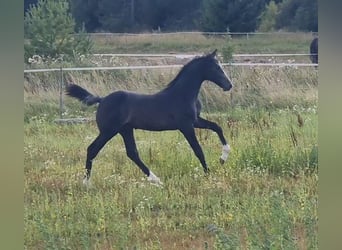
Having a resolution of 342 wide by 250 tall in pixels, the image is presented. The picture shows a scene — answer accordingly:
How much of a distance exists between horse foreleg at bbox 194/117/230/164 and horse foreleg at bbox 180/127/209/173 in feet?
0.23

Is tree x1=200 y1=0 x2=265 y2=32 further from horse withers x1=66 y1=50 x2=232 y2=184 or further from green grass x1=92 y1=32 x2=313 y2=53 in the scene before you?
horse withers x1=66 y1=50 x2=232 y2=184

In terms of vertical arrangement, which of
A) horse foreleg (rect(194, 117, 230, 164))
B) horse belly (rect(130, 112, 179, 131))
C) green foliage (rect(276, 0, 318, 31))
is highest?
green foliage (rect(276, 0, 318, 31))

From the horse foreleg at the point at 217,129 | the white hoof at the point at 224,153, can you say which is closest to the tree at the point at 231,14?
the horse foreleg at the point at 217,129

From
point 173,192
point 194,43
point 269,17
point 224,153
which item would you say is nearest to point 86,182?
point 173,192

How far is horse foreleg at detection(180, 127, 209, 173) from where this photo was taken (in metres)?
3.83

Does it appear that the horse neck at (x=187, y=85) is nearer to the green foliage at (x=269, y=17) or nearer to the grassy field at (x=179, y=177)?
the grassy field at (x=179, y=177)

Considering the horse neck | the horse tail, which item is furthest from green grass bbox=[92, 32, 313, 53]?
the horse tail

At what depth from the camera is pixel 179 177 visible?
12.4 ft

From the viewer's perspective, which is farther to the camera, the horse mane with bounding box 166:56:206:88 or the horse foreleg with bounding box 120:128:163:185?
the horse mane with bounding box 166:56:206:88

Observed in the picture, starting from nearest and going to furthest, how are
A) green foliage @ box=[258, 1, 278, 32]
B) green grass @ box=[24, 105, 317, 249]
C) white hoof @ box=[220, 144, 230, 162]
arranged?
green grass @ box=[24, 105, 317, 249] → green foliage @ box=[258, 1, 278, 32] → white hoof @ box=[220, 144, 230, 162]

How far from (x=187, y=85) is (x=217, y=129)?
331mm

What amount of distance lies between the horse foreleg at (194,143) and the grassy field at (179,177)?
45 millimetres
